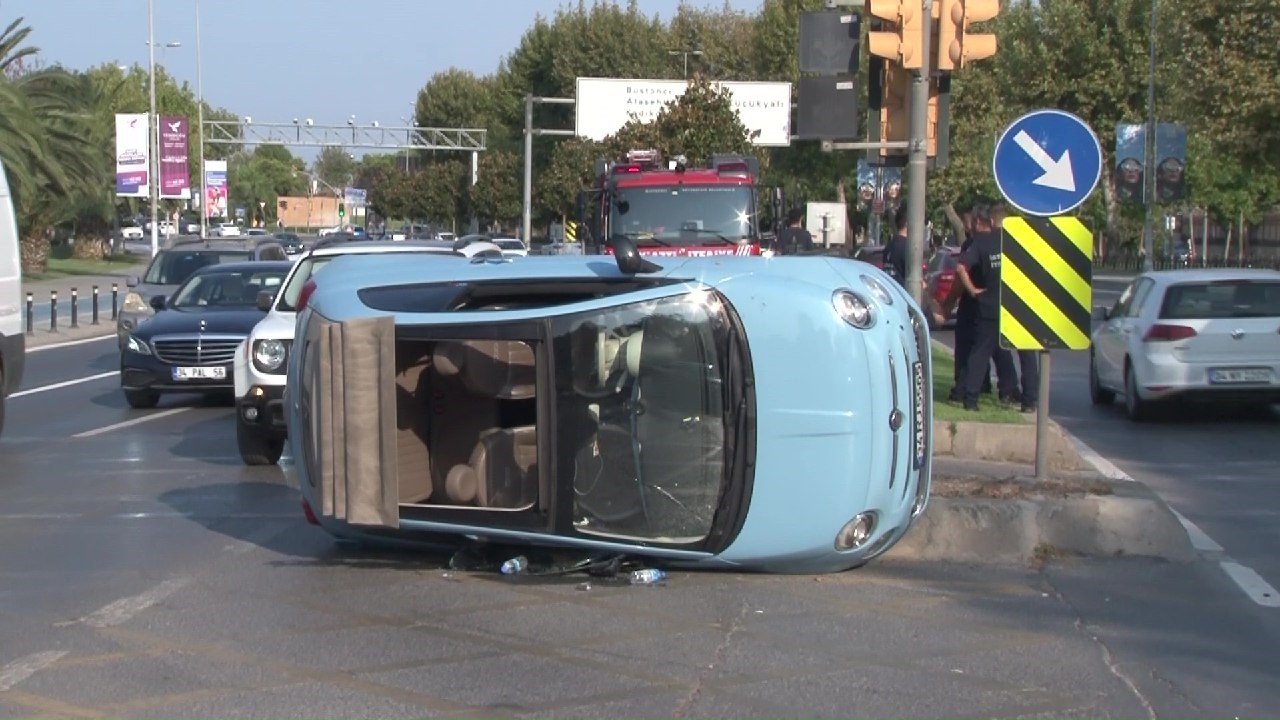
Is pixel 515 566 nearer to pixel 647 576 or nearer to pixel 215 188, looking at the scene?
pixel 647 576

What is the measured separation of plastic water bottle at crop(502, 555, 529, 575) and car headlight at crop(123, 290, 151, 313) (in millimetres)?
→ 14788

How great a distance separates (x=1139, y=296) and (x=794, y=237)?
566 cm

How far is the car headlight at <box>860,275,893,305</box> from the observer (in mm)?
7539

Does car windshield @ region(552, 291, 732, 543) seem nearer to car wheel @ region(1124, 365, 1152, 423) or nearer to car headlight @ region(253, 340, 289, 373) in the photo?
car headlight @ region(253, 340, 289, 373)

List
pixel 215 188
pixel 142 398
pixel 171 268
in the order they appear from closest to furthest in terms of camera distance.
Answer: pixel 142 398
pixel 171 268
pixel 215 188

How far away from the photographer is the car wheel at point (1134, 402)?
1568cm

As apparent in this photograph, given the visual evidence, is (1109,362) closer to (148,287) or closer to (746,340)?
(746,340)

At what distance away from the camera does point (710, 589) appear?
305 inches

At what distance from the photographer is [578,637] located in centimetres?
690

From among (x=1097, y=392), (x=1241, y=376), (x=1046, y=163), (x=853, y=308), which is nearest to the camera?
(x=853, y=308)

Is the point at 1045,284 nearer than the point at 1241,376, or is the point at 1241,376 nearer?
the point at 1045,284

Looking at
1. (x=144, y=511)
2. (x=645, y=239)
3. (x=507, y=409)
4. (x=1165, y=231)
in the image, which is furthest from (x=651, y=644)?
(x=1165, y=231)

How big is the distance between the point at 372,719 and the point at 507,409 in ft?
9.75

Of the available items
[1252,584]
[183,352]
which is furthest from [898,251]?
[1252,584]
